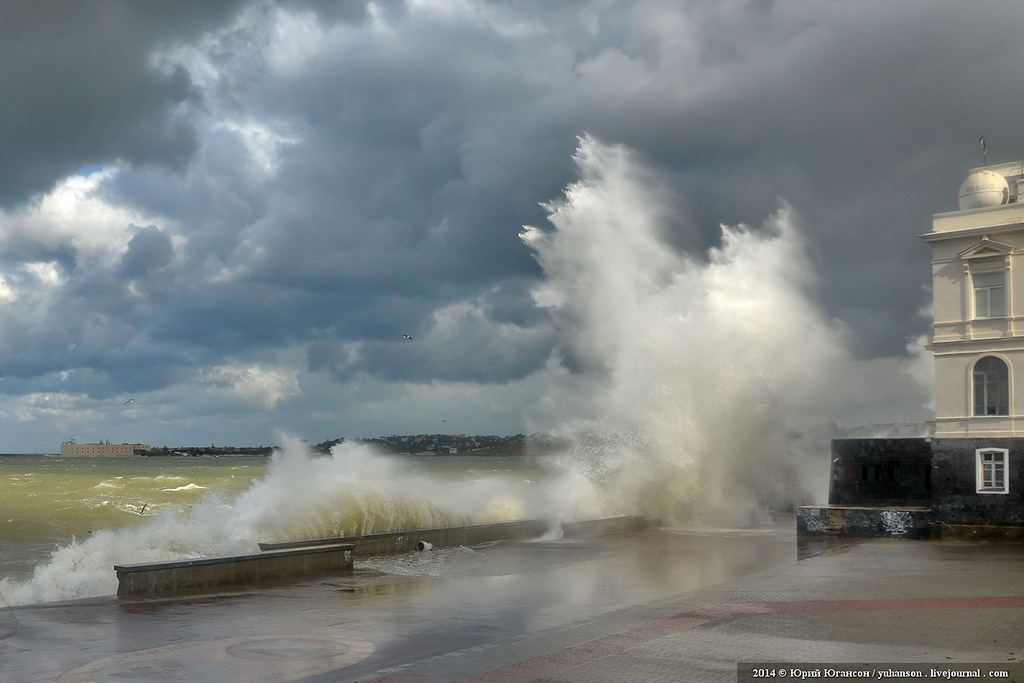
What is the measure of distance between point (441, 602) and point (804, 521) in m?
11.9

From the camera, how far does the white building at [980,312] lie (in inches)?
744

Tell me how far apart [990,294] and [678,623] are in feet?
44.6

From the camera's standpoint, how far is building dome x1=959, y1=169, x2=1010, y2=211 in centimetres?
1978

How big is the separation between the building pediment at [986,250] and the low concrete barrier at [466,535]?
10.4m

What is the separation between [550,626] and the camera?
10086 millimetres

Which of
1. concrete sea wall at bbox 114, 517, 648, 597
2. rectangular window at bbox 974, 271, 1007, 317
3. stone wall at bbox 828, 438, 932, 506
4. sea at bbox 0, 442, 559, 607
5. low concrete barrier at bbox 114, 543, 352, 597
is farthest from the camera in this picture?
stone wall at bbox 828, 438, 932, 506

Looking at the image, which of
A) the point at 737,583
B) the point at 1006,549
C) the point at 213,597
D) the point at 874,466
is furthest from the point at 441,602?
the point at 874,466

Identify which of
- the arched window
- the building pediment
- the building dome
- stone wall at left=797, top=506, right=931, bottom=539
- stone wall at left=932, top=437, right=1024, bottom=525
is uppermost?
the building dome

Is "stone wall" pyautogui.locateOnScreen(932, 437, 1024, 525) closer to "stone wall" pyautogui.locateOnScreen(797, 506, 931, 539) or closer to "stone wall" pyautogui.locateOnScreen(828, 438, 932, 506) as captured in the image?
"stone wall" pyautogui.locateOnScreen(797, 506, 931, 539)

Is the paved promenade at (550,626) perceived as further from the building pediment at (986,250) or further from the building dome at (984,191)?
the building dome at (984,191)

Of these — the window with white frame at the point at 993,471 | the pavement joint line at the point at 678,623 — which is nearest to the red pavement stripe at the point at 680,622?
the pavement joint line at the point at 678,623

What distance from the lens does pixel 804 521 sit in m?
21.0

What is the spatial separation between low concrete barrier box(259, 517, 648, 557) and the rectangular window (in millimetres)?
9929

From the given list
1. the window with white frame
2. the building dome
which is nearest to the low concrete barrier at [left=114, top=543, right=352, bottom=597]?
the window with white frame
